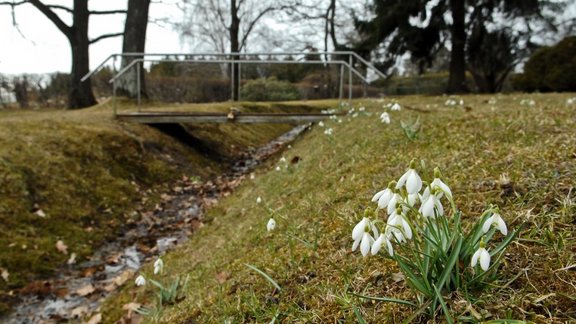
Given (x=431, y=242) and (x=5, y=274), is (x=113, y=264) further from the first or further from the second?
(x=431, y=242)

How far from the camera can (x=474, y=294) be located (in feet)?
4.85

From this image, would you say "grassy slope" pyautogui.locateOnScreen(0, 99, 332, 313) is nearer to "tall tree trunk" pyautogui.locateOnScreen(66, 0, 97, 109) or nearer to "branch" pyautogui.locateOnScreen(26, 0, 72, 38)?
"tall tree trunk" pyautogui.locateOnScreen(66, 0, 97, 109)

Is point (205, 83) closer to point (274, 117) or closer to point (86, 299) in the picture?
point (274, 117)

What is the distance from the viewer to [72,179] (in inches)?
253

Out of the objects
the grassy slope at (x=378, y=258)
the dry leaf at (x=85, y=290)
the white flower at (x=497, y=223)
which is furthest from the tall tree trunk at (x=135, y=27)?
the white flower at (x=497, y=223)

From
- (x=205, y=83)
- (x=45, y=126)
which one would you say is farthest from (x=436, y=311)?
(x=205, y=83)

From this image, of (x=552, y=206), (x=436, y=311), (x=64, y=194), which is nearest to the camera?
(x=436, y=311)

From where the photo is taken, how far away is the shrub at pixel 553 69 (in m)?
17.0

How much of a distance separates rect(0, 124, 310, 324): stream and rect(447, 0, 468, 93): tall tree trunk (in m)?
15.4

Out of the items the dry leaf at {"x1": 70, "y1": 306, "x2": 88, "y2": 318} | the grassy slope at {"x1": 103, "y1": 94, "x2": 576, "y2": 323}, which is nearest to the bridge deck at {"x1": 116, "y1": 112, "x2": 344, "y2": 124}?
the grassy slope at {"x1": 103, "y1": 94, "x2": 576, "y2": 323}

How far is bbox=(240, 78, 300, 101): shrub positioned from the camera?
11.0 meters

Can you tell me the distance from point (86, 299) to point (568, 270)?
12.7ft

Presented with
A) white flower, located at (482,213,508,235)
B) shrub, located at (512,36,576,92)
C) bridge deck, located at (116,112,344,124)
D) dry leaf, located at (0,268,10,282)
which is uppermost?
shrub, located at (512,36,576,92)

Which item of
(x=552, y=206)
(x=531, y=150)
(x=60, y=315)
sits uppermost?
(x=531, y=150)
